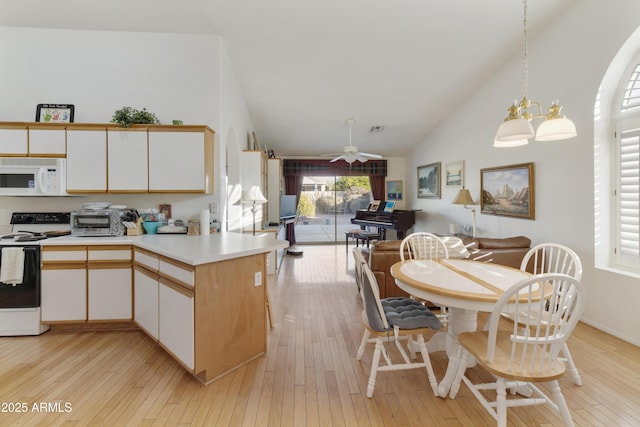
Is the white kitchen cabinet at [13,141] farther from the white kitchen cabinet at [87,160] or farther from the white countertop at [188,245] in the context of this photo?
the white countertop at [188,245]

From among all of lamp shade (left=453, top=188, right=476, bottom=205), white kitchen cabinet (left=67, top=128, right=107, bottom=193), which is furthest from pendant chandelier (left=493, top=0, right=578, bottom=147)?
white kitchen cabinet (left=67, top=128, right=107, bottom=193)

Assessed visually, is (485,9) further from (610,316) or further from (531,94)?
(610,316)

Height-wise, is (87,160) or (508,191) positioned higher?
(87,160)

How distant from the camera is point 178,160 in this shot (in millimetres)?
2992

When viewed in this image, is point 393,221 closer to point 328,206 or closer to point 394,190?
point 394,190

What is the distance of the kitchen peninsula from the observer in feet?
6.48

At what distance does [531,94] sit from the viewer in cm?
379

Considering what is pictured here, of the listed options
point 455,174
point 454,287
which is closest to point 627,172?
point 454,287

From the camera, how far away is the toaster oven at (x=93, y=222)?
281cm

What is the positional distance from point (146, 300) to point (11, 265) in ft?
4.04

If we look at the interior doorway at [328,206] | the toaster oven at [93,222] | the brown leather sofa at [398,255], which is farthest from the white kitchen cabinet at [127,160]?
the interior doorway at [328,206]

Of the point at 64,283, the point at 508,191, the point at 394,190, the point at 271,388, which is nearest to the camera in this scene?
the point at 271,388

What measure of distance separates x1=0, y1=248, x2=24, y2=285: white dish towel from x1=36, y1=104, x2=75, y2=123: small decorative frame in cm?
146

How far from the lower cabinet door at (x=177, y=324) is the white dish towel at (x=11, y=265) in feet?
4.67
